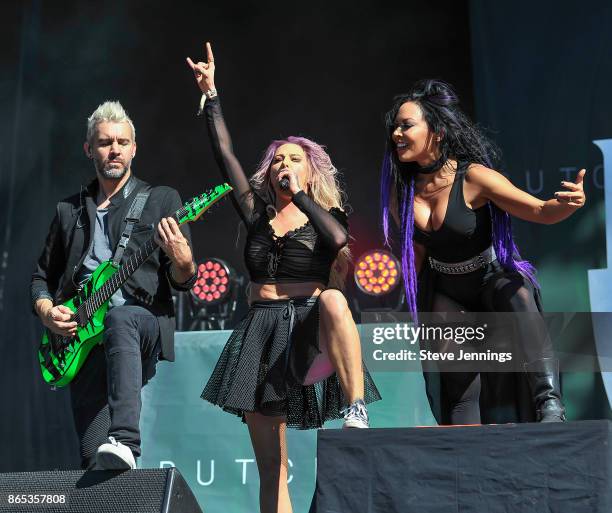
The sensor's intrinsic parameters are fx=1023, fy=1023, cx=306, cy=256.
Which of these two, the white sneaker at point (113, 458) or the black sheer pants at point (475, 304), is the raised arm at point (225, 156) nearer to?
the black sheer pants at point (475, 304)

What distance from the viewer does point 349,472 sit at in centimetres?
305

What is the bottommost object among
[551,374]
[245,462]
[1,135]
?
[245,462]

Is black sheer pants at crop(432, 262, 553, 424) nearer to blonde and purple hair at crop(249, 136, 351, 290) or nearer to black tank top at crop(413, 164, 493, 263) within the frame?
black tank top at crop(413, 164, 493, 263)

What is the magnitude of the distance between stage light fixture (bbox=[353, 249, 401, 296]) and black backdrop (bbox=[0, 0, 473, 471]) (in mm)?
1100

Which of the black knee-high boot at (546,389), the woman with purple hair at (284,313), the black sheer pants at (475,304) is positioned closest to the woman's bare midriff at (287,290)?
the woman with purple hair at (284,313)

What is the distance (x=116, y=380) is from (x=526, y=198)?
1525mm

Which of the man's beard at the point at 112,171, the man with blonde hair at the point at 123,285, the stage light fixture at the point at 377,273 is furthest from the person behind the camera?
the stage light fixture at the point at 377,273

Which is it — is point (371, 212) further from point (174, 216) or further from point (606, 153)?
point (174, 216)

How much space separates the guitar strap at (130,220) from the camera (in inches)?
153

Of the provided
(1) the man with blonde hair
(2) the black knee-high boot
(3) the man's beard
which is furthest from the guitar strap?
(2) the black knee-high boot

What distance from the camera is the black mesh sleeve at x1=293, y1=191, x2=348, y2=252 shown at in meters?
3.77

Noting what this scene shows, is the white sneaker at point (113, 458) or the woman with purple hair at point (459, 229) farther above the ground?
the woman with purple hair at point (459, 229)

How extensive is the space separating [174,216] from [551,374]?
1488 millimetres

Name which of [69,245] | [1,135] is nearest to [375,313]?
[69,245]
